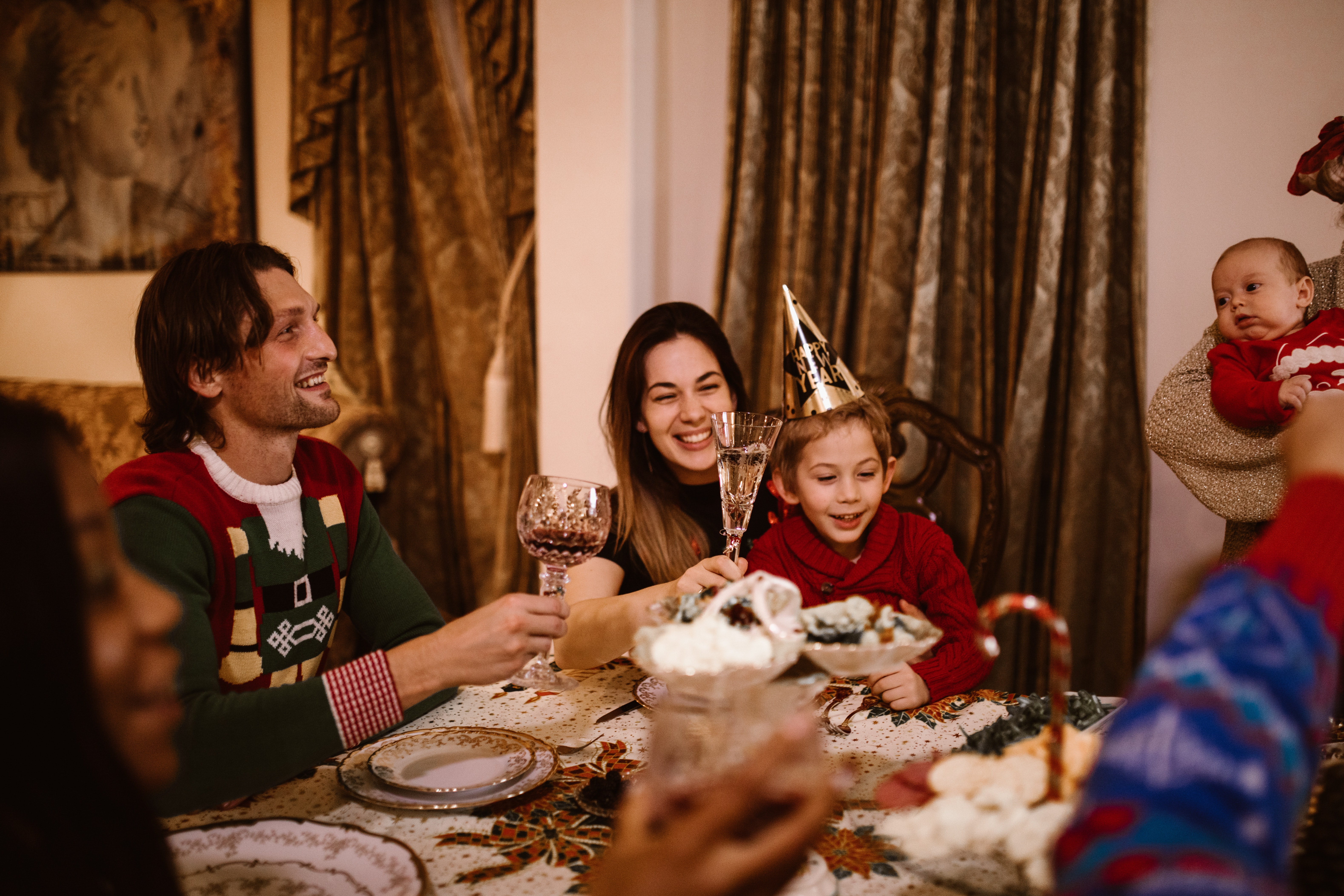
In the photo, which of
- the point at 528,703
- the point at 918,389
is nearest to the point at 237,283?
the point at 528,703

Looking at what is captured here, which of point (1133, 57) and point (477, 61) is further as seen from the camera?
point (477, 61)

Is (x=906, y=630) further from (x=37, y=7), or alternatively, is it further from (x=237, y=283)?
(x=37, y=7)

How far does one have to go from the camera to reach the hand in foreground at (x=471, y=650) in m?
1.11

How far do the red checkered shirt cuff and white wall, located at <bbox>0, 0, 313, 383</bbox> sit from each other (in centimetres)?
360

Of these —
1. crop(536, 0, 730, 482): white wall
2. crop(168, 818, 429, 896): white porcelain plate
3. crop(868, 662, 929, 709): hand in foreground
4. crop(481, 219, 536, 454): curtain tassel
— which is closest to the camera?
crop(168, 818, 429, 896): white porcelain plate

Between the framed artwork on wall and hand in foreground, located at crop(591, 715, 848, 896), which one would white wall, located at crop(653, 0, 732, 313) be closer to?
the framed artwork on wall

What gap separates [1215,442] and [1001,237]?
45.0 inches

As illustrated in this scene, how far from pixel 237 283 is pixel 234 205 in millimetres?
3330

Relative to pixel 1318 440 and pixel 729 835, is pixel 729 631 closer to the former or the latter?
pixel 729 835

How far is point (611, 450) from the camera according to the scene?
2.20 meters

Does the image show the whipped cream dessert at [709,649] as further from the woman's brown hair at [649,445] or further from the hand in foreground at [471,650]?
the woman's brown hair at [649,445]

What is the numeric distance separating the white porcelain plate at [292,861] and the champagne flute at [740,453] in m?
0.74

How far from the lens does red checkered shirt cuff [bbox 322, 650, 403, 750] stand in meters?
1.07

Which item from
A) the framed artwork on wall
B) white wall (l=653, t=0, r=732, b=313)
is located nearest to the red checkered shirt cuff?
white wall (l=653, t=0, r=732, b=313)
